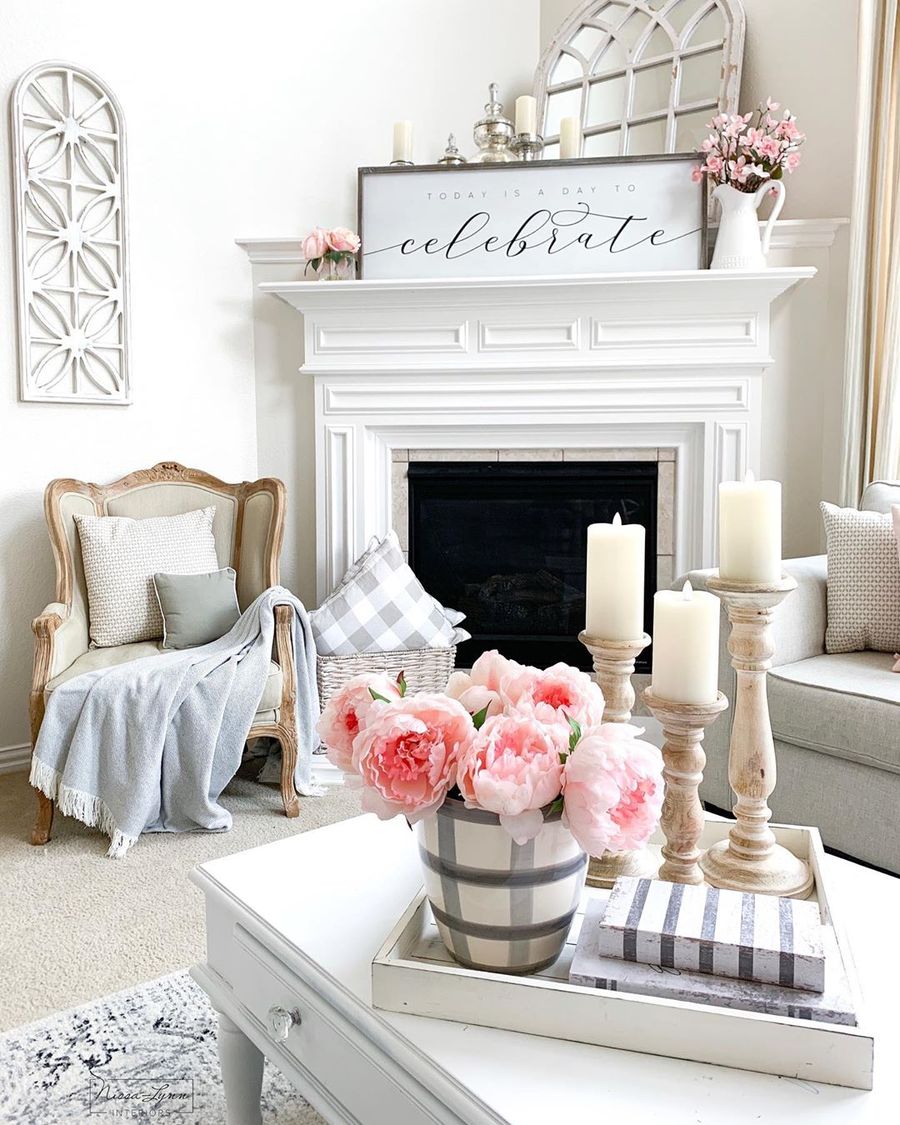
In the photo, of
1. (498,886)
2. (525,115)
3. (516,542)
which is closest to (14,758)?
(516,542)

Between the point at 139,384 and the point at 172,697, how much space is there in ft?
4.44

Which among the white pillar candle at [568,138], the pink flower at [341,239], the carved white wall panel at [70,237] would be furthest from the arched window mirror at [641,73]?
the carved white wall panel at [70,237]

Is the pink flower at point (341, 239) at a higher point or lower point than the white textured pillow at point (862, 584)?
higher

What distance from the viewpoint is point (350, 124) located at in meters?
3.61

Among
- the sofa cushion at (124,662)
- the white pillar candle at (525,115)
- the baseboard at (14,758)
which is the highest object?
the white pillar candle at (525,115)

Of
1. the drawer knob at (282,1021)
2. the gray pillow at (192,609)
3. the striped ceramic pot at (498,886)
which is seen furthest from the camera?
the gray pillow at (192,609)

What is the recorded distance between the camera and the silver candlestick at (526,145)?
3.48 meters

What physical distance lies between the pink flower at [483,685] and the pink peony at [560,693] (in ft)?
0.05

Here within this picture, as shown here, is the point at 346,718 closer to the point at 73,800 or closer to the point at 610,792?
the point at 610,792

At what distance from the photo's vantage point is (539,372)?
11.0 ft

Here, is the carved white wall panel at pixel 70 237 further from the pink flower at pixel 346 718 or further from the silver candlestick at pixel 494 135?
the pink flower at pixel 346 718

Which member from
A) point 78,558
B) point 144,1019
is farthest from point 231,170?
point 144,1019

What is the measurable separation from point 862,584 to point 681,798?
4.93 feet

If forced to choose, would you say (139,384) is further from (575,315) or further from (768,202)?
(768,202)
